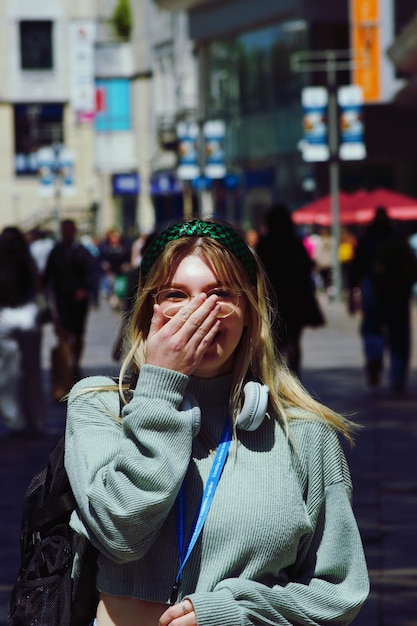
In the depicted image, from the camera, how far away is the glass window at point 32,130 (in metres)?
72.7

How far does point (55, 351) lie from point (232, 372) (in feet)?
36.8

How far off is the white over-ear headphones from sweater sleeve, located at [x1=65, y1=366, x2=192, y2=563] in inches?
1.7

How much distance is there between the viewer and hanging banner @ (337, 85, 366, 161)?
34.1 meters

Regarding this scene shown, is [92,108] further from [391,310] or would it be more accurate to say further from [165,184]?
[391,310]

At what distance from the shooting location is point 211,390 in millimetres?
2838

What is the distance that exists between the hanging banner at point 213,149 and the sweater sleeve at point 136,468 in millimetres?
40989

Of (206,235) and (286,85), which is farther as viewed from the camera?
(286,85)

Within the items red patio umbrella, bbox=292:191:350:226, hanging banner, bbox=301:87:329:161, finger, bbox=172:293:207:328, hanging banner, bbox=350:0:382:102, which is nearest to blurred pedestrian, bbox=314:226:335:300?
red patio umbrella, bbox=292:191:350:226

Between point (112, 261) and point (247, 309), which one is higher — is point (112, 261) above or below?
below

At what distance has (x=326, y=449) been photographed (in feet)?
9.50

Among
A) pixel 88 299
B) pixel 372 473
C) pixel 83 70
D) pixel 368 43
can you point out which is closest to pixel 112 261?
pixel 368 43

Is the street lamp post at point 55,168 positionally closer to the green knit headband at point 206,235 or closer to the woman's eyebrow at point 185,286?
the green knit headband at point 206,235

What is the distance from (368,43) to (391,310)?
23.1 meters

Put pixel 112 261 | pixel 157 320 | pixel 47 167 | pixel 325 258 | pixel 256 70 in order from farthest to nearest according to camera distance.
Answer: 1. pixel 47 167
2. pixel 256 70
3. pixel 112 261
4. pixel 325 258
5. pixel 157 320
